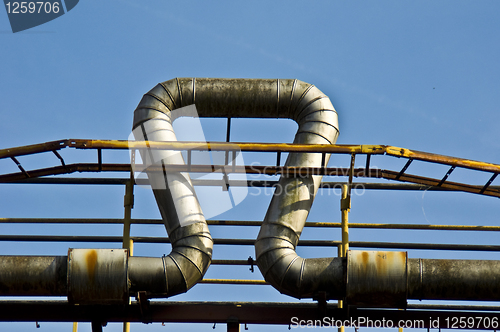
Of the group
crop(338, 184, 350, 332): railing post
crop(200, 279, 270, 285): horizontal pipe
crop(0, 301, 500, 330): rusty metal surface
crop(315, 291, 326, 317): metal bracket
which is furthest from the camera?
crop(200, 279, 270, 285): horizontal pipe

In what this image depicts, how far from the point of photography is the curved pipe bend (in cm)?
1233

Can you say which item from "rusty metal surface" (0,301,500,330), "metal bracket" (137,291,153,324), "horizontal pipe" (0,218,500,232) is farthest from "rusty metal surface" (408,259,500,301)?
"metal bracket" (137,291,153,324)

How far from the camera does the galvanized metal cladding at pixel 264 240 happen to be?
11984mm

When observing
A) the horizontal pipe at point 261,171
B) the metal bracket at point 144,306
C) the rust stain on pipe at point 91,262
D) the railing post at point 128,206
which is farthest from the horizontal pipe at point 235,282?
the rust stain on pipe at point 91,262

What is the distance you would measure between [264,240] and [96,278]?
313cm

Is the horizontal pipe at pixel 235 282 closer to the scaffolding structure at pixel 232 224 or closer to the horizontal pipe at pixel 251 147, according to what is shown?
the scaffolding structure at pixel 232 224

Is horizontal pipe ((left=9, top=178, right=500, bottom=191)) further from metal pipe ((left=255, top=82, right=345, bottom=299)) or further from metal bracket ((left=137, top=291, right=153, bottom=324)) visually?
metal bracket ((left=137, top=291, right=153, bottom=324))

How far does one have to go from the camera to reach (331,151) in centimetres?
1308

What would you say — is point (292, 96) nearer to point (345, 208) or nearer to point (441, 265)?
point (345, 208)

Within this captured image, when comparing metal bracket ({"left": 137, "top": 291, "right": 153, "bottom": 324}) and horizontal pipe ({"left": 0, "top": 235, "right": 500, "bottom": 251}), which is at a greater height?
horizontal pipe ({"left": 0, "top": 235, "right": 500, "bottom": 251})

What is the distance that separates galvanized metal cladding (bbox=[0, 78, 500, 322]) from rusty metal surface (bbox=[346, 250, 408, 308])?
0.02m

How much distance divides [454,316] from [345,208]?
2.83 m

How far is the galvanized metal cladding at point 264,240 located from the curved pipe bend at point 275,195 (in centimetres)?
2

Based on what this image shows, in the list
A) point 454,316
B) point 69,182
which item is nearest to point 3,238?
point 69,182
